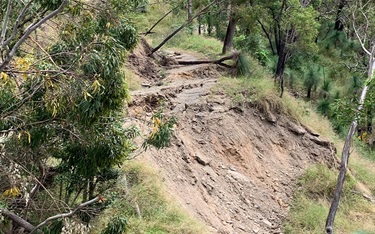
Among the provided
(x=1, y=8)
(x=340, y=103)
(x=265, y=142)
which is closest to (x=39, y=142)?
(x=1, y=8)

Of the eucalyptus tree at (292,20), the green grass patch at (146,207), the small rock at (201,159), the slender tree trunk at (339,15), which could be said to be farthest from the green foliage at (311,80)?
the green grass patch at (146,207)

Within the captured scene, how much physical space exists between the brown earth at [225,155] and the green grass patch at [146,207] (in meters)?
0.49

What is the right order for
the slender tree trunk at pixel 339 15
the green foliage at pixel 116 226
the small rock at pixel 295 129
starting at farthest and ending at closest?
the slender tree trunk at pixel 339 15, the small rock at pixel 295 129, the green foliage at pixel 116 226

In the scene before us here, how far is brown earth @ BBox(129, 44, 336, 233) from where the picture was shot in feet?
31.0

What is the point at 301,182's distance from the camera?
12.1 metres

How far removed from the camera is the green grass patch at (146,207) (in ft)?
24.4

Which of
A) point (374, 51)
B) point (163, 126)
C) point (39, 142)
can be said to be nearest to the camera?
point (39, 142)

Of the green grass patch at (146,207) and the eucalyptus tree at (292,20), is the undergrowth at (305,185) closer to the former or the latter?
the green grass patch at (146,207)

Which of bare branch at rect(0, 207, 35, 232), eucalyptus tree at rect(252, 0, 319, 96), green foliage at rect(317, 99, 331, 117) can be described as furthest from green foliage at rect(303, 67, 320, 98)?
bare branch at rect(0, 207, 35, 232)

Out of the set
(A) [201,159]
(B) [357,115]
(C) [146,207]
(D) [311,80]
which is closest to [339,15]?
(D) [311,80]

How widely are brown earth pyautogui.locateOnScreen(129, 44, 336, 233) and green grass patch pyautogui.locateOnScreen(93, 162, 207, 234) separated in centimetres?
49

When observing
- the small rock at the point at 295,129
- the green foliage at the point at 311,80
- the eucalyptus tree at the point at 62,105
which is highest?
the eucalyptus tree at the point at 62,105

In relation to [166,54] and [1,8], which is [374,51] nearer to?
[166,54]

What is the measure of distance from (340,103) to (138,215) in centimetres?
371
